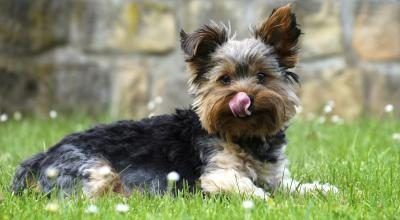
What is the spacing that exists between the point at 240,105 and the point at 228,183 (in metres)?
0.49

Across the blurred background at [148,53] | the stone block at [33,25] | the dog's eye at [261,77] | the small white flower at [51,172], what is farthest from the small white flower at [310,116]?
the small white flower at [51,172]

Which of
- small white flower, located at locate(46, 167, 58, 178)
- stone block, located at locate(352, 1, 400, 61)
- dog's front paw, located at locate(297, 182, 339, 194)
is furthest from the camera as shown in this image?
stone block, located at locate(352, 1, 400, 61)

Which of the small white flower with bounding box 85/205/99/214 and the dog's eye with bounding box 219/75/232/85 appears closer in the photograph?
the small white flower with bounding box 85/205/99/214

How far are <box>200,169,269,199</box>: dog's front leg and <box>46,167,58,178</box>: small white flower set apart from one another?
2.99ft

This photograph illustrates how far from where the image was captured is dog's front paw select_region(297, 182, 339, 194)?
5195mm

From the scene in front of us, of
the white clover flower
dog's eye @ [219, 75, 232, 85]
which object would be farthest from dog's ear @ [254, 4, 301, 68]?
the white clover flower

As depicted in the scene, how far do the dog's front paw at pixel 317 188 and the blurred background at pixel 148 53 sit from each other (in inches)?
182

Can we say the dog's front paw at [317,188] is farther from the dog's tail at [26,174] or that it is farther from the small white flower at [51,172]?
the dog's tail at [26,174]

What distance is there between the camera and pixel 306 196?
507 cm

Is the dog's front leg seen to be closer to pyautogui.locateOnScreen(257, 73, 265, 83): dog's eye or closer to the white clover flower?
pyautogui.locateOnScreen(257, 73, 265, 83): dog's eye

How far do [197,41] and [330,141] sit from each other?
9.38 ft

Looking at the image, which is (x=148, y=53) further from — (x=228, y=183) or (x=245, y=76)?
(x=228, y=183)

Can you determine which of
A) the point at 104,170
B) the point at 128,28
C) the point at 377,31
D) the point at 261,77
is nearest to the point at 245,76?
the point at 261,77

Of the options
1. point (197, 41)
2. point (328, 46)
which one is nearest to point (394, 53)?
point (328, 46)
